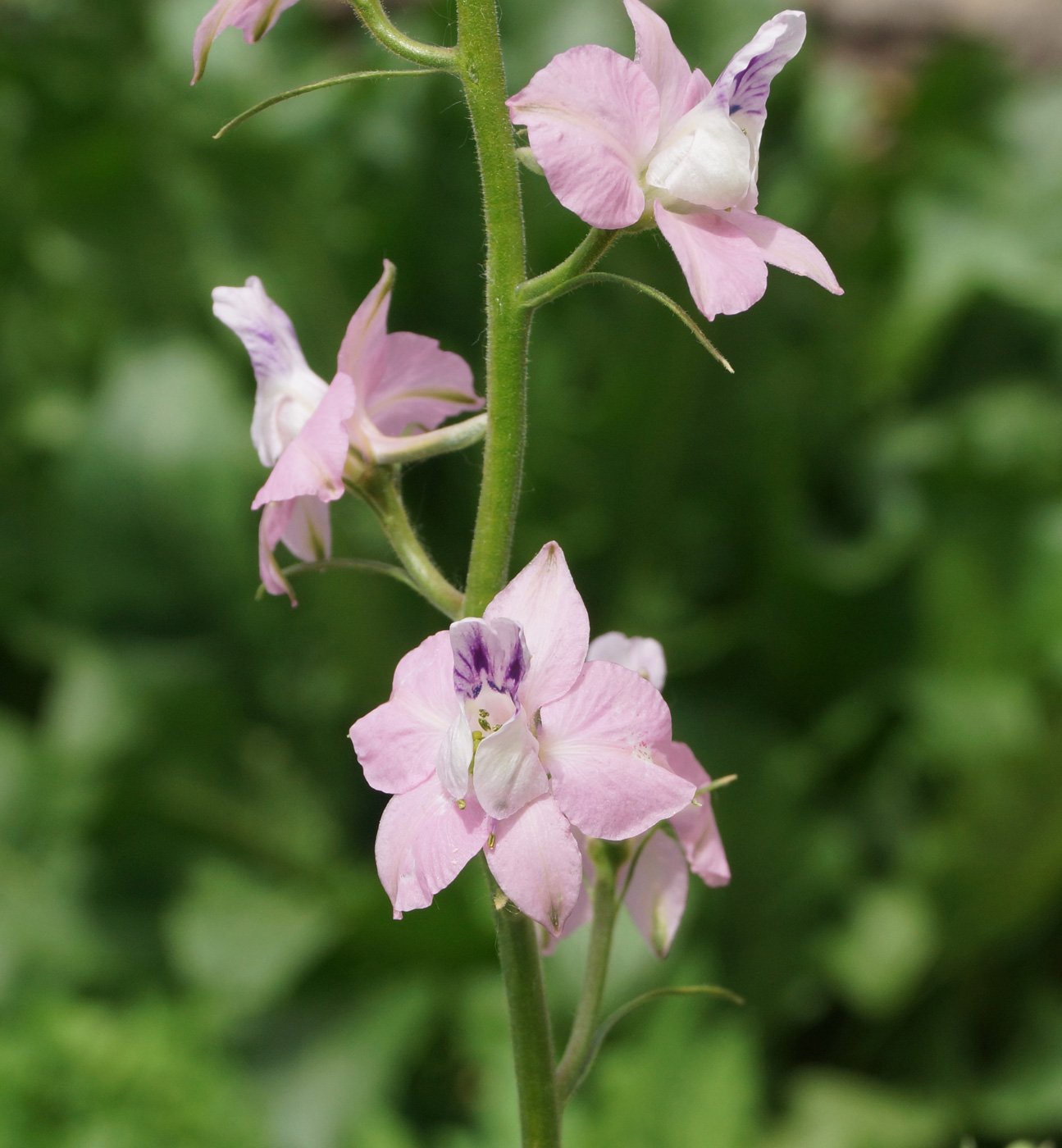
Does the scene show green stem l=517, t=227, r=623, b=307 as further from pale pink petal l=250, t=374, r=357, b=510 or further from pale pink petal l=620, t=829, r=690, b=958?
pale pink petal l=620, t=829, r=690, b=958

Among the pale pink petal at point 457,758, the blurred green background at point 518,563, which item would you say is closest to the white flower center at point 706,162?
the pale pink petal at point 457,758

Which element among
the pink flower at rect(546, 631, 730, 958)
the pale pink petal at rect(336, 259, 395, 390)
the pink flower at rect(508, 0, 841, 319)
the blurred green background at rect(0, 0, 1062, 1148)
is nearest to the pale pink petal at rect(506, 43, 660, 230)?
the pink flower at rect(508, 0, 841, 319)

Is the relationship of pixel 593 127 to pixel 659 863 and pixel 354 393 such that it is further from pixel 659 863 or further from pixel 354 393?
pixel 659 863

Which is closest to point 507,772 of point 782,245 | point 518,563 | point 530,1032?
point 530,1032

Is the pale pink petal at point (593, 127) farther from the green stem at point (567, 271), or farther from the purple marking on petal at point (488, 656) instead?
the purple marking on petal at point (488, 656)

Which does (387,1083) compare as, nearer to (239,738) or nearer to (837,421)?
(239,738)
